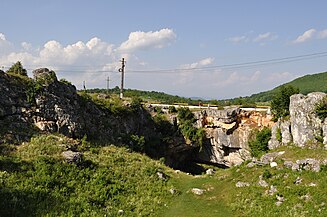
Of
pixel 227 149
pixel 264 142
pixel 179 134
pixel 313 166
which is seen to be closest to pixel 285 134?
pixel 264 142

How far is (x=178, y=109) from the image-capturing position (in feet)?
152

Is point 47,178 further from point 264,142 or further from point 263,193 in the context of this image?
point 264,142

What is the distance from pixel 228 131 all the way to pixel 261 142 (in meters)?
6.20

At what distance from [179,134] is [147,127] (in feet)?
16.4

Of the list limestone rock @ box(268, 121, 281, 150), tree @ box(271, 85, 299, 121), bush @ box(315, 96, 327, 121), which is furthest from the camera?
tree @ box(271, 85, 299, 121)

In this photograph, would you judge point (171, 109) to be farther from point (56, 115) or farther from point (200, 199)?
point (200, 199)

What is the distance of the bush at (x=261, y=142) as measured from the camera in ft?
127

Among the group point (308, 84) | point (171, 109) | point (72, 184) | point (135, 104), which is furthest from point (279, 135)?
point (308, 84)

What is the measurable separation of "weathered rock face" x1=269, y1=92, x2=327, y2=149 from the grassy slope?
262cm

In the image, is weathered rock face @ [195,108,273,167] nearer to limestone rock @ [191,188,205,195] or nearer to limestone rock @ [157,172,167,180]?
limestone rock @ [157,172,167,180]

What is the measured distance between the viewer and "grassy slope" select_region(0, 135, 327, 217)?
20.1 meters

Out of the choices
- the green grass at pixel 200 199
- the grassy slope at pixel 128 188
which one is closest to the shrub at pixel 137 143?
the grassy slope at pixel 128 188

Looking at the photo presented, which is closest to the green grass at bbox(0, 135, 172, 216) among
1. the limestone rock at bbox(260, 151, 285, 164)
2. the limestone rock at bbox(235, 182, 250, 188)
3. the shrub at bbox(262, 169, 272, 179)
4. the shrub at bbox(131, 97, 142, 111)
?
the limestone rock at bbox(235, 182, 250, 188)

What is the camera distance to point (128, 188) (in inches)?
982
